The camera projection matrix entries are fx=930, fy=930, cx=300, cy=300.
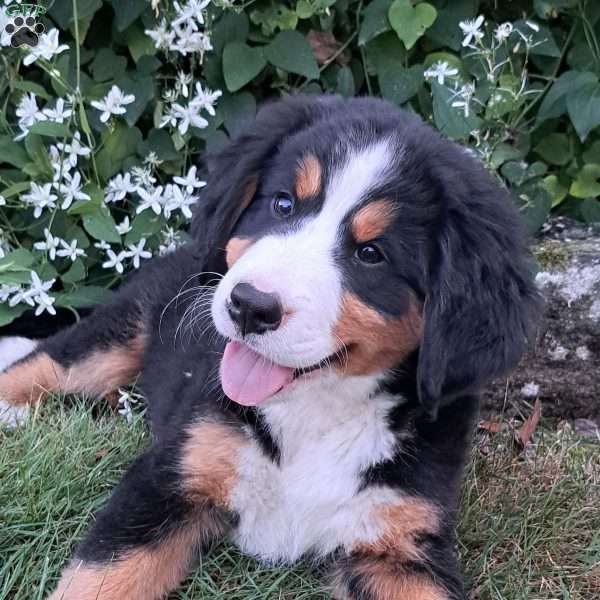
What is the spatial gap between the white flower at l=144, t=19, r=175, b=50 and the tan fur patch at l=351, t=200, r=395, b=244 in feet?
5.09

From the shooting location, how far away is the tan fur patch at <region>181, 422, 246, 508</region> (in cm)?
265

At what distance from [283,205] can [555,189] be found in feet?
6.35

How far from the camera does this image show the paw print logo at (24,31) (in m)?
3.53

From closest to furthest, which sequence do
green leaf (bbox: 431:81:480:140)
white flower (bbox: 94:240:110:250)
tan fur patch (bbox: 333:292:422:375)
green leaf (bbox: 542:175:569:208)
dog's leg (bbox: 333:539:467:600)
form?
tan fur patch (bbox: 333:292:422:375), dog's leg (bbox: 333:539:467:600), green leaf (bbox: 431:81:480:140), white flower (bbox: 94:240:110:250), green leaf (bbox: 542:175:569:208)

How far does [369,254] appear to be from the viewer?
7.82ft

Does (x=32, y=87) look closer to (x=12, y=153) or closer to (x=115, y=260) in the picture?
(x=12, y=153)

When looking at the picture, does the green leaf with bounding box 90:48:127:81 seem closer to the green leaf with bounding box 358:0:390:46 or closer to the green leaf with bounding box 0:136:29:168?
the green leaf with bounding box 0:136:29:168

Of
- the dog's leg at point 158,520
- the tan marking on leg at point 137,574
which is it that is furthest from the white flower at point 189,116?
the tan marking on leg at point 137,574

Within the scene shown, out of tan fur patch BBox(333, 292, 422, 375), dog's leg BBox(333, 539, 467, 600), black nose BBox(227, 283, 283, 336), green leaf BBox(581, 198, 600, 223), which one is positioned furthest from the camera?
green leaf BBox(581, 198, 600, 223)

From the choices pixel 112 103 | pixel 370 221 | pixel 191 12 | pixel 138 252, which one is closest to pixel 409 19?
pixel 191 12

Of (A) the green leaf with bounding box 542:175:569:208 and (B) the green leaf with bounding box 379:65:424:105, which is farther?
(A) the green leaf with bounding box 542:175:569:208

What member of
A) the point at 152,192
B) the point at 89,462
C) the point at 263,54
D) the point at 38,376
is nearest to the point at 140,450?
the point at 89,462

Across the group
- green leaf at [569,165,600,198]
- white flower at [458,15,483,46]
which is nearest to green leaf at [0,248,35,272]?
white flower at [458,15,483,46]

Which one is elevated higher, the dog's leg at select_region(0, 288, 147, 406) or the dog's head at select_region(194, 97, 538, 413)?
the dog's head at select_region(194, 97, 538, 413)
